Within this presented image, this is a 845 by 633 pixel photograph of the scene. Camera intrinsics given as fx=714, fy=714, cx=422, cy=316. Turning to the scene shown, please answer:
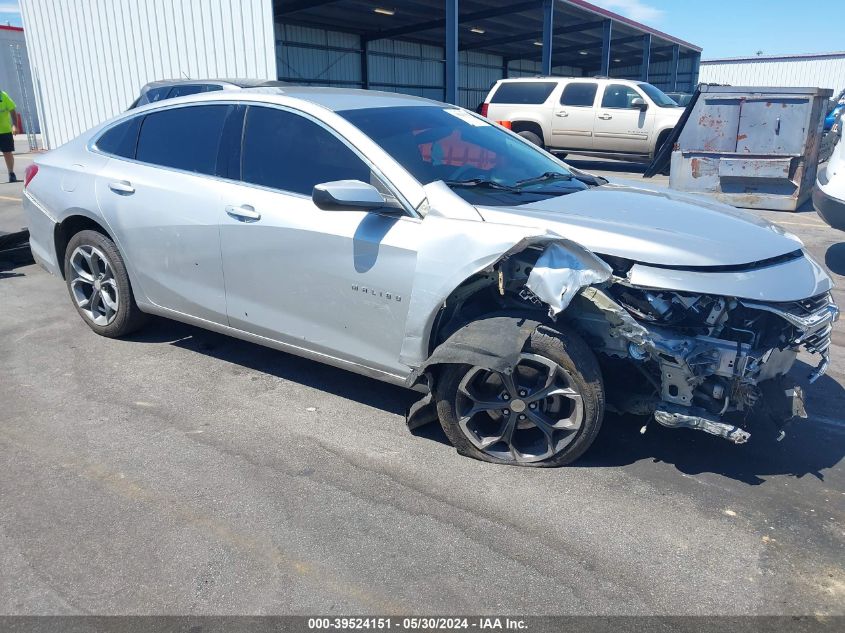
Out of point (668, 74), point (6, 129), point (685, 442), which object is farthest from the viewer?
point (668, 74)

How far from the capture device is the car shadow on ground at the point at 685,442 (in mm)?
3477

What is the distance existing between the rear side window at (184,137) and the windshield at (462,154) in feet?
3.01

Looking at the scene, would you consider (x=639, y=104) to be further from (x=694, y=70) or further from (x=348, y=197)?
(x=694, y=70)

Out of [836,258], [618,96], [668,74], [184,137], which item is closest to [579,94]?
[618,96]

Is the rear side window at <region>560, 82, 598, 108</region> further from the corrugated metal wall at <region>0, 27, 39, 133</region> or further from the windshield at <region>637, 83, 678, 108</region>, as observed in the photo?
the corrugated metal wall at <region>0, 27, 39, 133</region>

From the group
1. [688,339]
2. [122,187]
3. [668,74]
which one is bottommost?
[668,74]

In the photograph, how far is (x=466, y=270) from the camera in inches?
130

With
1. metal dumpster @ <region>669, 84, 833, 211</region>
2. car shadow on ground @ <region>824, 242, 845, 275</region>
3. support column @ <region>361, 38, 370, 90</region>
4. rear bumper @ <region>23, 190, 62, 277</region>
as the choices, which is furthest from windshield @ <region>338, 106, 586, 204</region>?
support column @ <region>361, 38, 370, 90</region>

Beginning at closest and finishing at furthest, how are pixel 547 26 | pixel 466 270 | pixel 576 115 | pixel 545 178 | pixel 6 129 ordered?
pixel 466 270, pixel 545 178, pixel 6 129, pixel 576 115, pixel 547 26

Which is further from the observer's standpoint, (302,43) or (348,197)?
(302,43)

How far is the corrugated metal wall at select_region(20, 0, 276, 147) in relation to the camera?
14.6 m

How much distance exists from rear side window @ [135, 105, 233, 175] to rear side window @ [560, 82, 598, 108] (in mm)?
13061

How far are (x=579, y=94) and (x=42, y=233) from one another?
44.1ft

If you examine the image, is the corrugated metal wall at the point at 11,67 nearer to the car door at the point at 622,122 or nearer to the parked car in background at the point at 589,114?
the parked car in background at the point at 589,114
